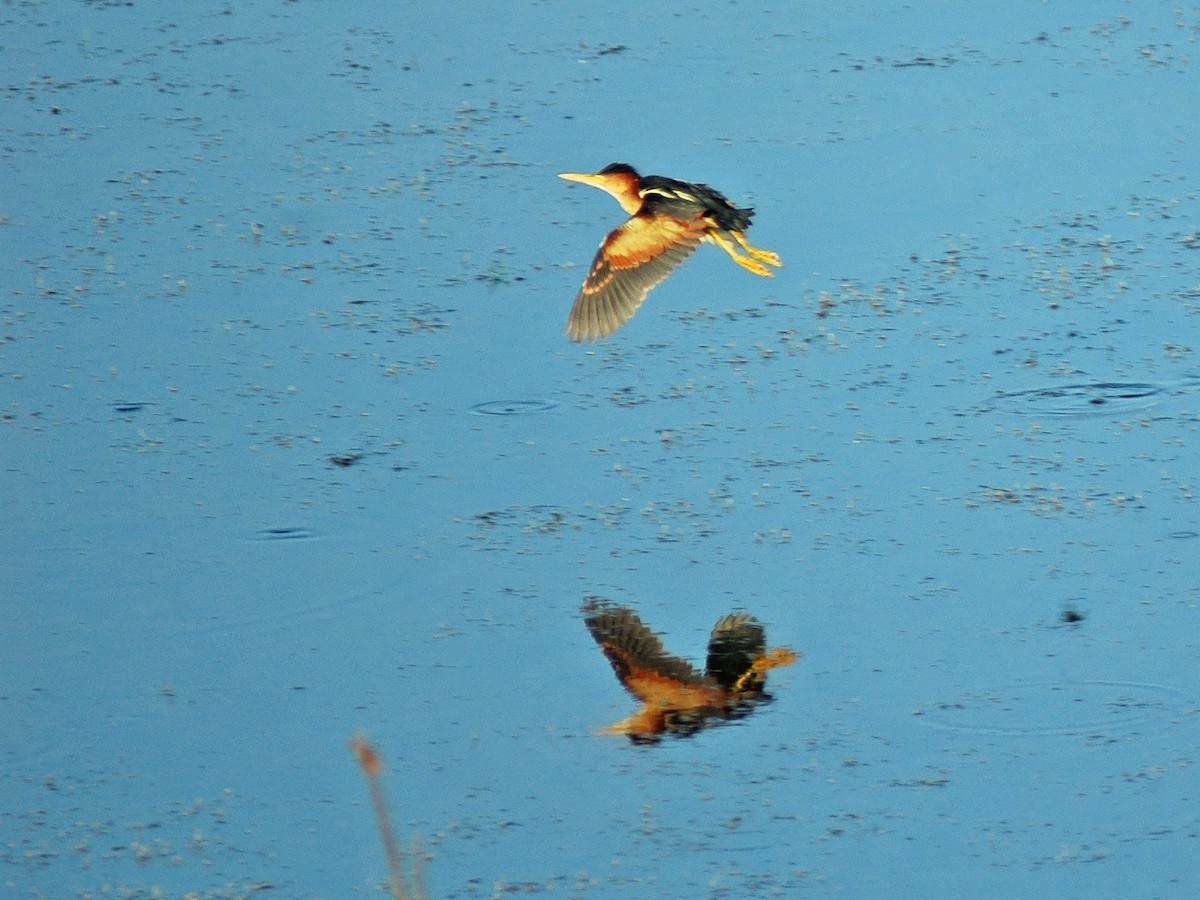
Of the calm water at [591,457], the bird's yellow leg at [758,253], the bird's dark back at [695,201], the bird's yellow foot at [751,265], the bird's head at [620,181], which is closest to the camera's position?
the calm water at [591,457]

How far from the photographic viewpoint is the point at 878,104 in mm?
8125

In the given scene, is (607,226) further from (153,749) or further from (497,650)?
(153,749)

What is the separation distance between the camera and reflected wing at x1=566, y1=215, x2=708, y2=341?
6156mm

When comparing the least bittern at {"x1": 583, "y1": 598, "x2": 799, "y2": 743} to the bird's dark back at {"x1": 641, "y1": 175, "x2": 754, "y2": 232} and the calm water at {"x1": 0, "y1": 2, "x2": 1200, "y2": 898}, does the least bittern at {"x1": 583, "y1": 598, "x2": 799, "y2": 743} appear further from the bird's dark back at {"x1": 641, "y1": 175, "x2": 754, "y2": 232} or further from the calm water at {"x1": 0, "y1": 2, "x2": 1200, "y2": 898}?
the bird's dark back at {"x1": 641, "y1": 175, "x2": 754, "y2": 232}

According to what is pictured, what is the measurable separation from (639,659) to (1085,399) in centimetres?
186

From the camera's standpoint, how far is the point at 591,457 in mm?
5789

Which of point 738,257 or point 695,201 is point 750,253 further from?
point 695,201

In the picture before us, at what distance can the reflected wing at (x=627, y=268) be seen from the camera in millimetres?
6156

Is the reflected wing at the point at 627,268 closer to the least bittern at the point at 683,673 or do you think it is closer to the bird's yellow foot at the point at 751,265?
the bird's yellow foot at the point at 751,265

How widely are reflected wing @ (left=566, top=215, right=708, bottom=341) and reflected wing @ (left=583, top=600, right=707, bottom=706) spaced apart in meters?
1.35

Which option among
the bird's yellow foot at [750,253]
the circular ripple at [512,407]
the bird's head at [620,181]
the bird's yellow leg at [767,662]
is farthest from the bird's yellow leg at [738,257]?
the bird's yellow leg at [767,662]

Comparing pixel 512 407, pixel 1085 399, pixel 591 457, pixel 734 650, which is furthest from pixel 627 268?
pixel 734 650

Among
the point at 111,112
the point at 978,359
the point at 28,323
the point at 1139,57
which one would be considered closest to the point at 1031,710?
the point at 978,359

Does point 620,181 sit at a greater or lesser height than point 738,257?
greater
